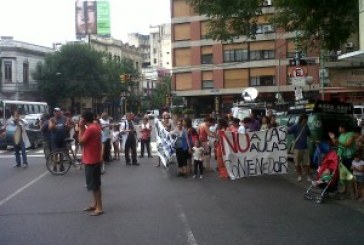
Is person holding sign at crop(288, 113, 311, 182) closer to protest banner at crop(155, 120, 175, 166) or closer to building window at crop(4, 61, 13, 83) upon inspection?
protest banner at crop(155, 120, 175, 166)

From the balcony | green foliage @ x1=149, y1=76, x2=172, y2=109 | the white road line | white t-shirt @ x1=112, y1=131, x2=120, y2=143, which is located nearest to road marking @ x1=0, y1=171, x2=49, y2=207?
the white road line

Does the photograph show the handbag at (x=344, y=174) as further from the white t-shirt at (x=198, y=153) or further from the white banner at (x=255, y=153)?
the white t-shirt at (x=198, y=153)

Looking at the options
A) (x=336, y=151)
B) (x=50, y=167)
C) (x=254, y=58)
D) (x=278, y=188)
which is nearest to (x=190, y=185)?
(x=278, y=188)

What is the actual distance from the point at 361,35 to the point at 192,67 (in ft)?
152

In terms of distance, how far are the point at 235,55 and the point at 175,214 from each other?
49.2m

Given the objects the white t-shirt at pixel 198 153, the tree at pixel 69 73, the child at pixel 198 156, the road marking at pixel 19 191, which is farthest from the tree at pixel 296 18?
the tree at pixel 69 73

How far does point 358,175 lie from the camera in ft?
33.7

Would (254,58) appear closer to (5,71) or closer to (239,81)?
(239,81)

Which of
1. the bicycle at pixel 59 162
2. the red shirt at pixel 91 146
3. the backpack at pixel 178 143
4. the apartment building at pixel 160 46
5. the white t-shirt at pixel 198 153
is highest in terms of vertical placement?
the apartment building at pixel 160 46

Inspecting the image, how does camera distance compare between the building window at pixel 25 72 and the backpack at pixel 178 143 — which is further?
the building window at pixel 25 72

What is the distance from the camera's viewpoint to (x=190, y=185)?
507 inches

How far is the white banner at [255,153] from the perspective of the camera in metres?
14.0

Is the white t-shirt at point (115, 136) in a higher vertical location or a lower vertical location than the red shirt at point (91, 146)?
lower

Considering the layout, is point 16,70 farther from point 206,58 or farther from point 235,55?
point 235,55
